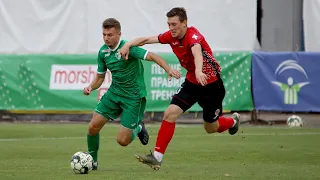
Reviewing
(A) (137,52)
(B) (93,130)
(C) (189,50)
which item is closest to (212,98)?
(C) (189,50)

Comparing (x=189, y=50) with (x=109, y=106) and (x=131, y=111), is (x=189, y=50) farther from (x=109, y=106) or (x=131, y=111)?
(x=109, y=106)

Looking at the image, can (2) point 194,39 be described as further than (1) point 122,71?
No

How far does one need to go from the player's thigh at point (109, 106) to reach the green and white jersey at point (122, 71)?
9 centimetres

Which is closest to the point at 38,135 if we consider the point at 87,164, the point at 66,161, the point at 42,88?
the point at 42,88

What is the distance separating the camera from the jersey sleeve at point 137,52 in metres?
12.0

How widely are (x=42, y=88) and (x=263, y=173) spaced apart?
11770 millimetres

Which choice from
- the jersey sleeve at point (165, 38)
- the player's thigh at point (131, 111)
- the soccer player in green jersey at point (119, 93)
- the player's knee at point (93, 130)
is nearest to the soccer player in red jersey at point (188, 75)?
the jersey sleeve at point (165, 38)

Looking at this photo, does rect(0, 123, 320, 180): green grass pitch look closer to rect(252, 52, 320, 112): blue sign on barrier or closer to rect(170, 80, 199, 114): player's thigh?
rect(170, 80, 199, 114): player's thigh

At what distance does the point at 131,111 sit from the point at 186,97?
3.06 ft

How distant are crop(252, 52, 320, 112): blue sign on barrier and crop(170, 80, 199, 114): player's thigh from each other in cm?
919

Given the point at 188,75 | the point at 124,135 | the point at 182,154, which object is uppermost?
the point at 188,75

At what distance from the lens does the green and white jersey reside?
12.3m

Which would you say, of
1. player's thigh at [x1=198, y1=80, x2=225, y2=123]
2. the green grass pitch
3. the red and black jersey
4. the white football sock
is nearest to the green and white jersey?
the red and black jersey

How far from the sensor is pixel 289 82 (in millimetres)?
20875
